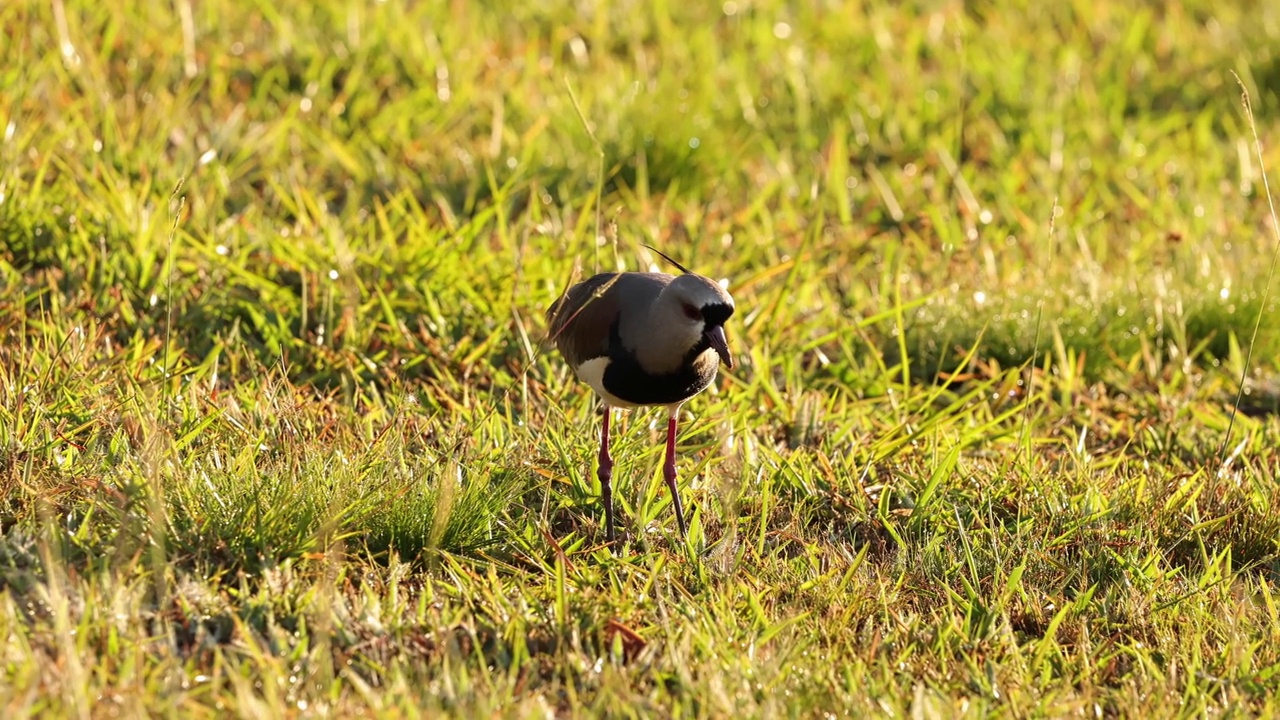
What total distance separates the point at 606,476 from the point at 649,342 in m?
0.39

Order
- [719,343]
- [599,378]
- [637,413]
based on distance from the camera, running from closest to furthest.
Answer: [719,343] → [599,378] → [637,413]

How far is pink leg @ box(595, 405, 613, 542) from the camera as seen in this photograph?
369 centimetres

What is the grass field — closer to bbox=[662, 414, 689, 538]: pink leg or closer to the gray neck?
bbox=[662, 414, 689, 538]: pink leg

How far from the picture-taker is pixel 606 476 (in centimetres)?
374

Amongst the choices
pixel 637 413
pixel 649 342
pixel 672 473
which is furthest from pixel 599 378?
pixel 637 413

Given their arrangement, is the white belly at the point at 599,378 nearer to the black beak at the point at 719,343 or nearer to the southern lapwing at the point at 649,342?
the southern lapwing at the point at 649,342

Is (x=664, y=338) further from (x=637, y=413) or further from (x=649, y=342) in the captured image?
(x=637, y=413)

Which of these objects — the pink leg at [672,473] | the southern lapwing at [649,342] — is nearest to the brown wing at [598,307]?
the southern lapwing at [649,342]

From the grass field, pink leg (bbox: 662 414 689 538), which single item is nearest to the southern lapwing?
pink leg (bbox: 662 414 689 538)

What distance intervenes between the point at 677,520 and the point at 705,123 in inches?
98.8

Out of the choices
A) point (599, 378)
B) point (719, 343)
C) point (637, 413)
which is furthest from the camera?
point (637, 413)

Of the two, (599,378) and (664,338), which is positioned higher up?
(664,338)

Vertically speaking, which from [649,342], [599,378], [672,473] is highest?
[649,342]

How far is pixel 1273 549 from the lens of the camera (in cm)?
385
